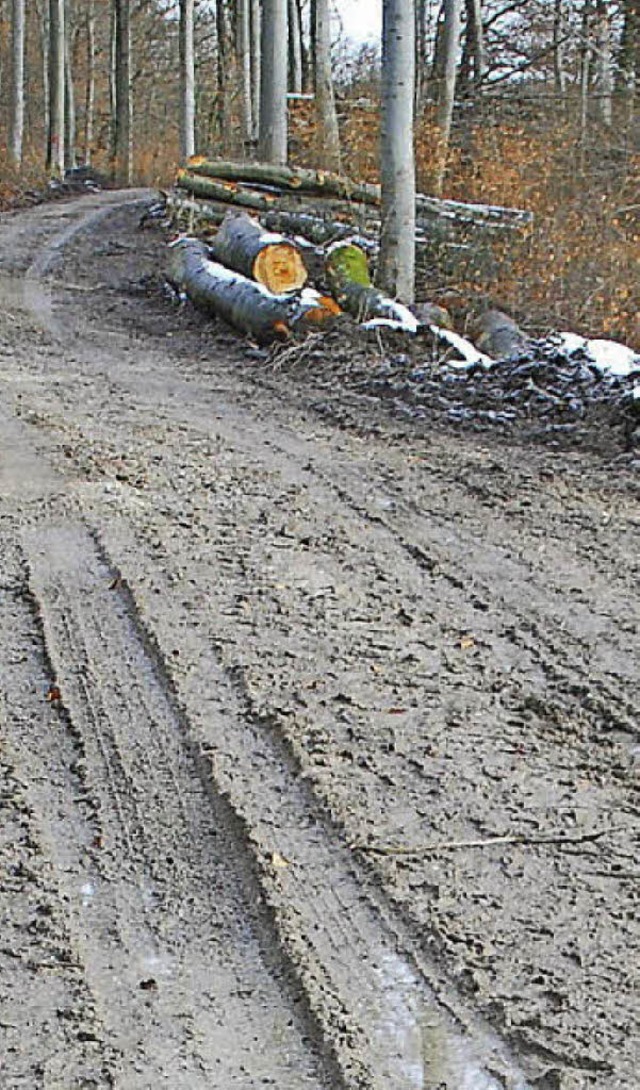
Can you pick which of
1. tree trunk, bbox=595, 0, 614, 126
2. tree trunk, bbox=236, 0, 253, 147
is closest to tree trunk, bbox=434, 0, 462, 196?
tree trunk, bbox=595, 0, 614, 126

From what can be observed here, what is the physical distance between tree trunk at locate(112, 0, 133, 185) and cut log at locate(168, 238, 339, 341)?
1569 centimetres

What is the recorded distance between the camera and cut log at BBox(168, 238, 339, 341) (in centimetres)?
1083

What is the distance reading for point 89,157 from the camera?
40219mm

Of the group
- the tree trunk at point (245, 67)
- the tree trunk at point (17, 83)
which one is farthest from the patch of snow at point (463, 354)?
the tree trunk at point (17, 83)

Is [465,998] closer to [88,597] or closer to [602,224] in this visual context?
[88,597]

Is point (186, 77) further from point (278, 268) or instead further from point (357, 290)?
point (357, 290)

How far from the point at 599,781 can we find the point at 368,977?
106cm

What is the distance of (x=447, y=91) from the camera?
66.5 feet

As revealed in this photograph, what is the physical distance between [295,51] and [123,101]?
438cm

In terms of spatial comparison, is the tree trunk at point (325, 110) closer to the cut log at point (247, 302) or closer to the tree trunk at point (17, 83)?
the cut log at point (247, 302)

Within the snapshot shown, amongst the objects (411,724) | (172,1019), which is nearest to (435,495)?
(411,724)

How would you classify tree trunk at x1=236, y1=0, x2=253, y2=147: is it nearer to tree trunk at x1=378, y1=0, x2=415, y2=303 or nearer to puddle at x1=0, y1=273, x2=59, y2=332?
puddle at x1=0, y1=273, x2=59, y2=332

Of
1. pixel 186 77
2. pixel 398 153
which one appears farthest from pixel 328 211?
pixel 186 77

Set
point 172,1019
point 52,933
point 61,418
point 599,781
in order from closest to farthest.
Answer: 1. point 172,1019
2. point 52,933
3. point 599,781
4. point 61,418
